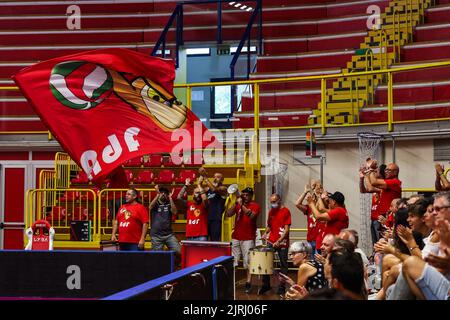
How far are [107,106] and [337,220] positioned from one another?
4615 millimetres

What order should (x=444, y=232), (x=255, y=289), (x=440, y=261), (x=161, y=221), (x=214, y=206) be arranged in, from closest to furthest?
(x=440, y=261) < (x=444, y=232) < (x=255, y=289) < (x=161, y=221) < (x=214, y=206)

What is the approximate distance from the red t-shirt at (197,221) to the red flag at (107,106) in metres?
1.28

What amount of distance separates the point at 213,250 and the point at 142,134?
2.60 meters

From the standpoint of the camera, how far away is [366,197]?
56.4 ft

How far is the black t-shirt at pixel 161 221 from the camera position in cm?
1596

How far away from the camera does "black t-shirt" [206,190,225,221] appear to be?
16109 millimetres

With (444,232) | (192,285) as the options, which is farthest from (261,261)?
(444,232)

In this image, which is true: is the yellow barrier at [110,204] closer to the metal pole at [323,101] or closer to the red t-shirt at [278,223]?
the red t-shirt at [278,223]

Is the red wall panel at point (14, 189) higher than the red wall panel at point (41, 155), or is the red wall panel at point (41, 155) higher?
the red wall panel at point (41, 155)

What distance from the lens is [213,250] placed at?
1352 centimetres

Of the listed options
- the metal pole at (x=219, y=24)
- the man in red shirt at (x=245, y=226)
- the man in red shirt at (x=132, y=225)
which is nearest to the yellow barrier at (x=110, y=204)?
the man in red shirt at (x=132, y=225)

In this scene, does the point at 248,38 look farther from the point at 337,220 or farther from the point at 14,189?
the point at 337,220

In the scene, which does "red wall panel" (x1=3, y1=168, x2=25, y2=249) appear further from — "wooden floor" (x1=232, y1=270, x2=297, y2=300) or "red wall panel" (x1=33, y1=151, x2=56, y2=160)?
"wooden floor" (x1=232, y1=270, x2=297, y2=300)

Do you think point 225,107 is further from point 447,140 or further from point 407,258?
point 407,258
